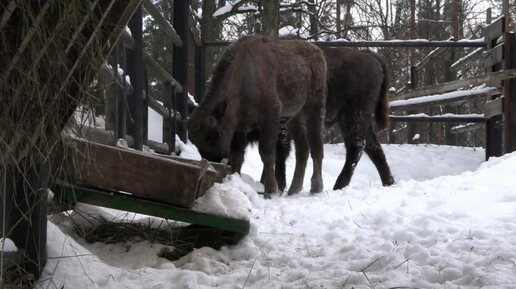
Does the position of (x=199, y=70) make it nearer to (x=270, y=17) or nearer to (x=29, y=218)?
(x=270, y=17)

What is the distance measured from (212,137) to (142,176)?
10.4 ft

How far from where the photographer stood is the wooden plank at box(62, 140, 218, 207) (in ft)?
10.4

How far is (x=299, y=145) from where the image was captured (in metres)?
7.67

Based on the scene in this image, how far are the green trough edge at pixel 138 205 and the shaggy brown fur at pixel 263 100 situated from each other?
297 cm

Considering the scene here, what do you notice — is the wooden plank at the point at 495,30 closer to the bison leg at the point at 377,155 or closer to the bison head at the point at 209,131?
the bison leg at the point at 377,155

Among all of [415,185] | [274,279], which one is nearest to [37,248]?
[274,279]


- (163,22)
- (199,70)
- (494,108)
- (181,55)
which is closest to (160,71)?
(163,22)

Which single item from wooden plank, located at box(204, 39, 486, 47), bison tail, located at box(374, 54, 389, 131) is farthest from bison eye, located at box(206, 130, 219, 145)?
wooden plank, located at box(204, 39, 486, 47)

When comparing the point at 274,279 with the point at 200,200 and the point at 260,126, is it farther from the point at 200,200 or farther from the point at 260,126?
the point at 260,126

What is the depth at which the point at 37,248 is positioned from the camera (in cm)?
256

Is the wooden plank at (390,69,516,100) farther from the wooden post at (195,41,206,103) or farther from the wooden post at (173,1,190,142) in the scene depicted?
the wooden post at (173,1,190,142)

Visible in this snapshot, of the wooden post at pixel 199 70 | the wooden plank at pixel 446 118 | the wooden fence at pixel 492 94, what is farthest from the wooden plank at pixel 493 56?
the wooden post at pixel 199 70

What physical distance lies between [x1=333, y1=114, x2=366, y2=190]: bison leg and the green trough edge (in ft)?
14.8

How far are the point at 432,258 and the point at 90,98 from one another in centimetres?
183
